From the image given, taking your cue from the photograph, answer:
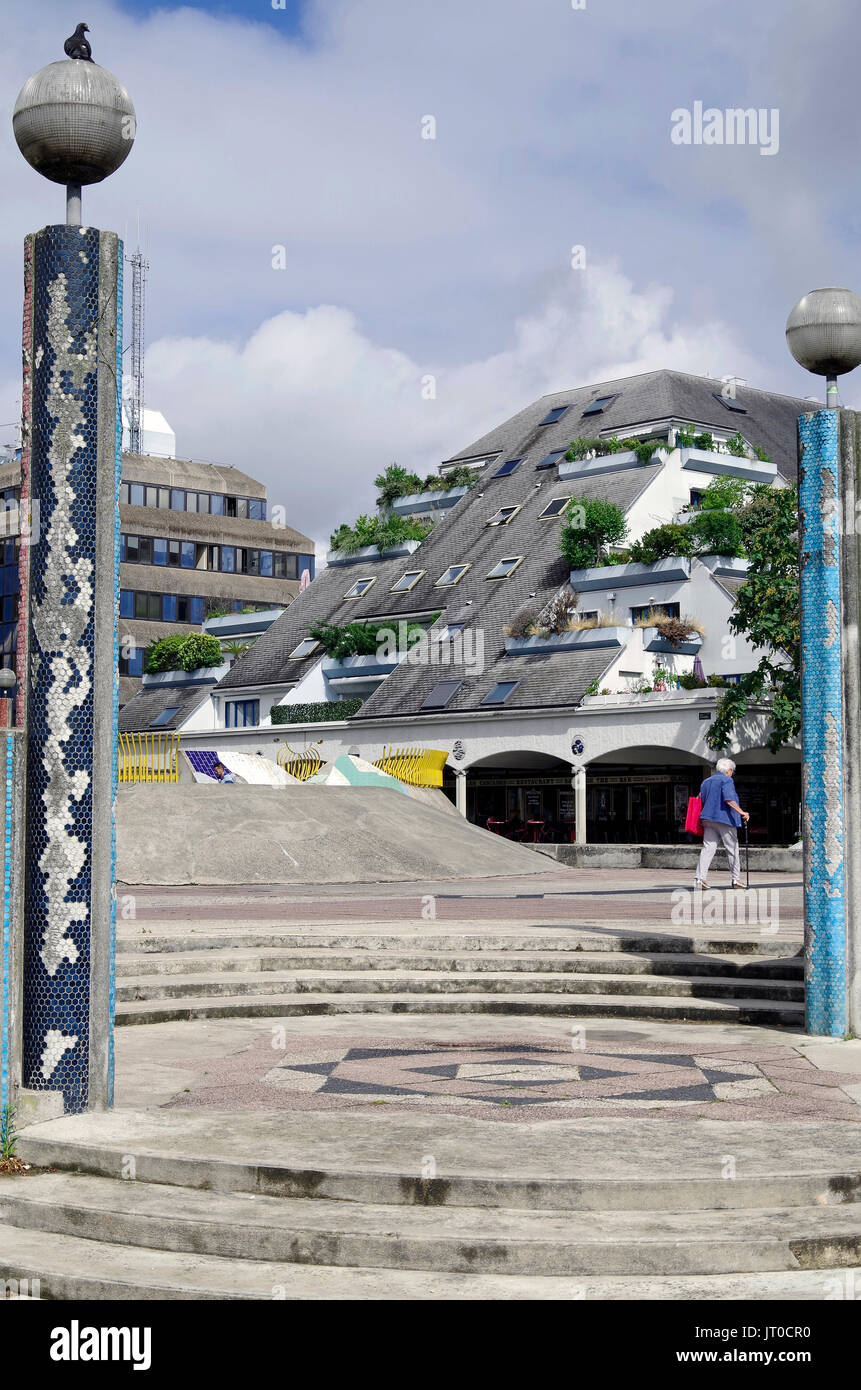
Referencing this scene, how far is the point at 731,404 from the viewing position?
5381 centimetres

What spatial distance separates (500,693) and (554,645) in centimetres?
216

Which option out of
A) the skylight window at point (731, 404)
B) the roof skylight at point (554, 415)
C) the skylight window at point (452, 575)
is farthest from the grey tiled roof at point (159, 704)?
the skylight window at point (731, 404)

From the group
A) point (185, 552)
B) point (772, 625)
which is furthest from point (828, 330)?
point (185, 552)

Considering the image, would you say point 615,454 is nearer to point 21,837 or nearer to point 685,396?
point 685,396

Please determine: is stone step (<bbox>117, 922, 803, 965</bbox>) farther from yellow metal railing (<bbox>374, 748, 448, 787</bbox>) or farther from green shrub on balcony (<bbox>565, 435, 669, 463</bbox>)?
green shrub on balcony (<bbox>565, 435, 669, 463</bbox>)

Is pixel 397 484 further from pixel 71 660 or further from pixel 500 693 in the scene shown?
pixel 71 660

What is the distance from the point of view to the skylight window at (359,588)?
181 feet

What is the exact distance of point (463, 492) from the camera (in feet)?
185

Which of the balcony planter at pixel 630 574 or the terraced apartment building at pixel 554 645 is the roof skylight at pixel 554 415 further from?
the balcony planter at pixel 630 574

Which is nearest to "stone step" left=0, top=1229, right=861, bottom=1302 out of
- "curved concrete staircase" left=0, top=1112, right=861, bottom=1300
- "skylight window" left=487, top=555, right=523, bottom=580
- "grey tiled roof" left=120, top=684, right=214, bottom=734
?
"curved concrete staircase" left=0, top=1112, right=861, bottom=1300

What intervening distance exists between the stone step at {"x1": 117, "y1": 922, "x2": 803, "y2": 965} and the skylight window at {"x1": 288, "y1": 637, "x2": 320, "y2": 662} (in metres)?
40.5
